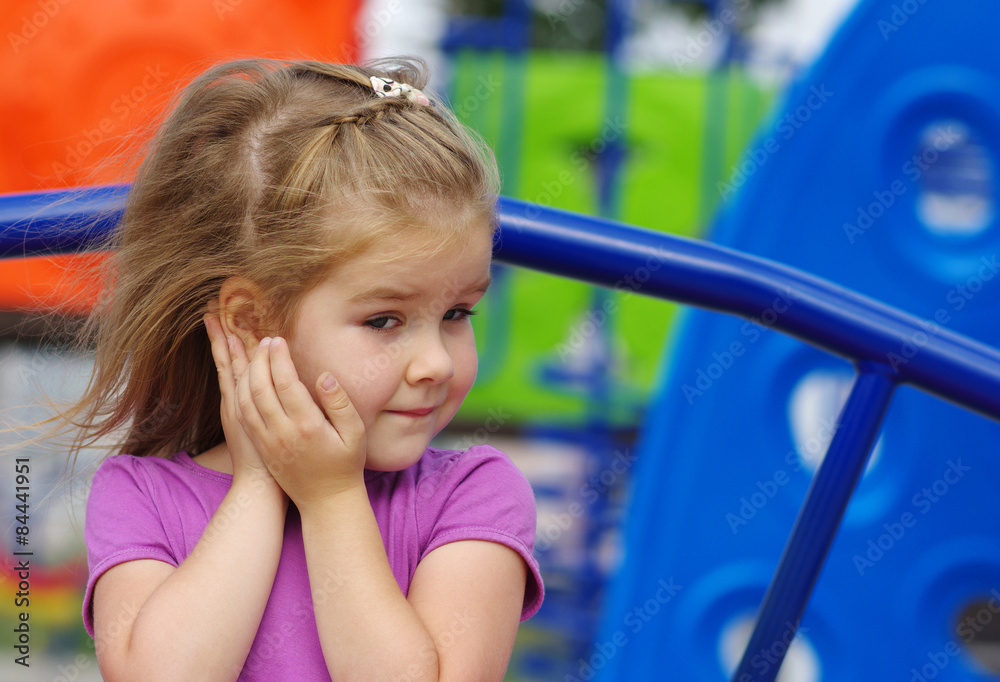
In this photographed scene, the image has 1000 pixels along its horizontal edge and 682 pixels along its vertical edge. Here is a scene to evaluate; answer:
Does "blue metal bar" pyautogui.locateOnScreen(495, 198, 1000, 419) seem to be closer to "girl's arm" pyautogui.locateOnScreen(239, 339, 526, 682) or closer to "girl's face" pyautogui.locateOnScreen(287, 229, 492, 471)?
"girl's face" pyautogui.locateOnScreen(287, 229, 492, 471)

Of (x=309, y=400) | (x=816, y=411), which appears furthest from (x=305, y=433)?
(x=816, y=411)

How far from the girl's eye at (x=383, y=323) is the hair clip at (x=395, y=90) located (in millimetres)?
206

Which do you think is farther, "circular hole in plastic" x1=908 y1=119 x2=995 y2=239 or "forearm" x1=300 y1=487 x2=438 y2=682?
"circular hole in plastic" x1=908 y1=119 x2=995 y2=239

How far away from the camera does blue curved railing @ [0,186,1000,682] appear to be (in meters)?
0.76

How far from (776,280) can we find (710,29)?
8.36 feet

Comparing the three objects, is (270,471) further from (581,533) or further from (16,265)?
(581,533)

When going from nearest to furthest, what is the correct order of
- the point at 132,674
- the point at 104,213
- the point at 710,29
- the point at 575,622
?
the point at 132,674 → the point at 104,213 → the point at 575,622 → the point at 710,29

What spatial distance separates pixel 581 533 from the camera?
10.6ft

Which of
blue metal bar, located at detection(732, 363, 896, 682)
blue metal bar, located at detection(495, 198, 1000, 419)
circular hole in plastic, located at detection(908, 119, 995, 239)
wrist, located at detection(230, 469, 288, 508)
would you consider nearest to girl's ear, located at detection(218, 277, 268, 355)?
wrist, located at detection(230, 469, 288, 508)

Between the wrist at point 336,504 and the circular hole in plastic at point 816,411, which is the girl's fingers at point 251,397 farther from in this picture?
Answer: the circular hole in plastic at point 816,411

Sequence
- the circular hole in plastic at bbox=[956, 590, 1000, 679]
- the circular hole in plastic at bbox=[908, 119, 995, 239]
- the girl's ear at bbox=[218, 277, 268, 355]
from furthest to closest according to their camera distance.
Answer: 1. the circular hole in plastic at bbox=[956, 590, 1000, 679]
2. the circular hole in plastic at bbox=[908, 119, 995, 239]
3. the girl's ear at bbox=[218, 277, 268, 355]

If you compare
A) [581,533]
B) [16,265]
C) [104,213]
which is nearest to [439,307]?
[104,213]

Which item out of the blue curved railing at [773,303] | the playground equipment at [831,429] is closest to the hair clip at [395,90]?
the blue curved railing at [773,303]

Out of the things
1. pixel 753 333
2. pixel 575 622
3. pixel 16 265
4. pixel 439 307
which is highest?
pixel 439 307
